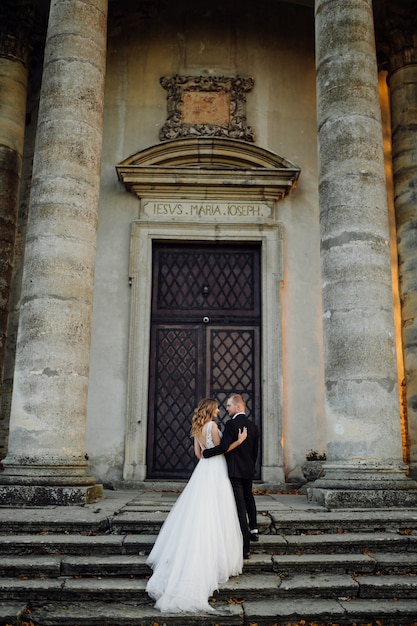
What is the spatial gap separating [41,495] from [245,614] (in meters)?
3.38

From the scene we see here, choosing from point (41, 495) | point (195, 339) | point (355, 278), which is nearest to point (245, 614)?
point (41, 495)

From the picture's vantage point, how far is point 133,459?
1064 centimetres

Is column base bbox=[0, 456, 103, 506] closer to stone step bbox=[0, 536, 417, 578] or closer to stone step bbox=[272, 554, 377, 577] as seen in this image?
stone step bbox=[0, 536, 417, 578]

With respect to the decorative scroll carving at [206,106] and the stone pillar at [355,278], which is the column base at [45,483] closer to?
the stone pillar at [355,278]

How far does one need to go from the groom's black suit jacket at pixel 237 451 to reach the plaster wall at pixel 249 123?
16.0 feet

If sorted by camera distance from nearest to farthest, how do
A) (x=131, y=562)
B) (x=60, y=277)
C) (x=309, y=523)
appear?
(x=131, y=562) < (x=309, y=523) < (x=60, y=277)

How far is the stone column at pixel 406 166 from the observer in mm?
11039

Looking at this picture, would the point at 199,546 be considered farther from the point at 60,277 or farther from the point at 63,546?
the point at 60,277

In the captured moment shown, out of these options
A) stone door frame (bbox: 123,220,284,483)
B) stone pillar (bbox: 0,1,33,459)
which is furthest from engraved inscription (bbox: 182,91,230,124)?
stone pillar (bbox: 0,1,33,459)

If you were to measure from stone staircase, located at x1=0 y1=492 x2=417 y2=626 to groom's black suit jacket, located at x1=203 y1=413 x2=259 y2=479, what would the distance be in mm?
772

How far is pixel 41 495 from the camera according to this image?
7461 millimetres

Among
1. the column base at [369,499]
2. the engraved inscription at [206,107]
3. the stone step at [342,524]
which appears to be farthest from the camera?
the engraved inscription at [206,107]

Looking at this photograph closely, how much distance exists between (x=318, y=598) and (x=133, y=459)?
18.8ft

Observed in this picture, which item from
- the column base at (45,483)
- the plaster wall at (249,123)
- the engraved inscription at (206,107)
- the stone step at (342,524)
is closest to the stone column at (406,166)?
the plaster wall at (249,123)
